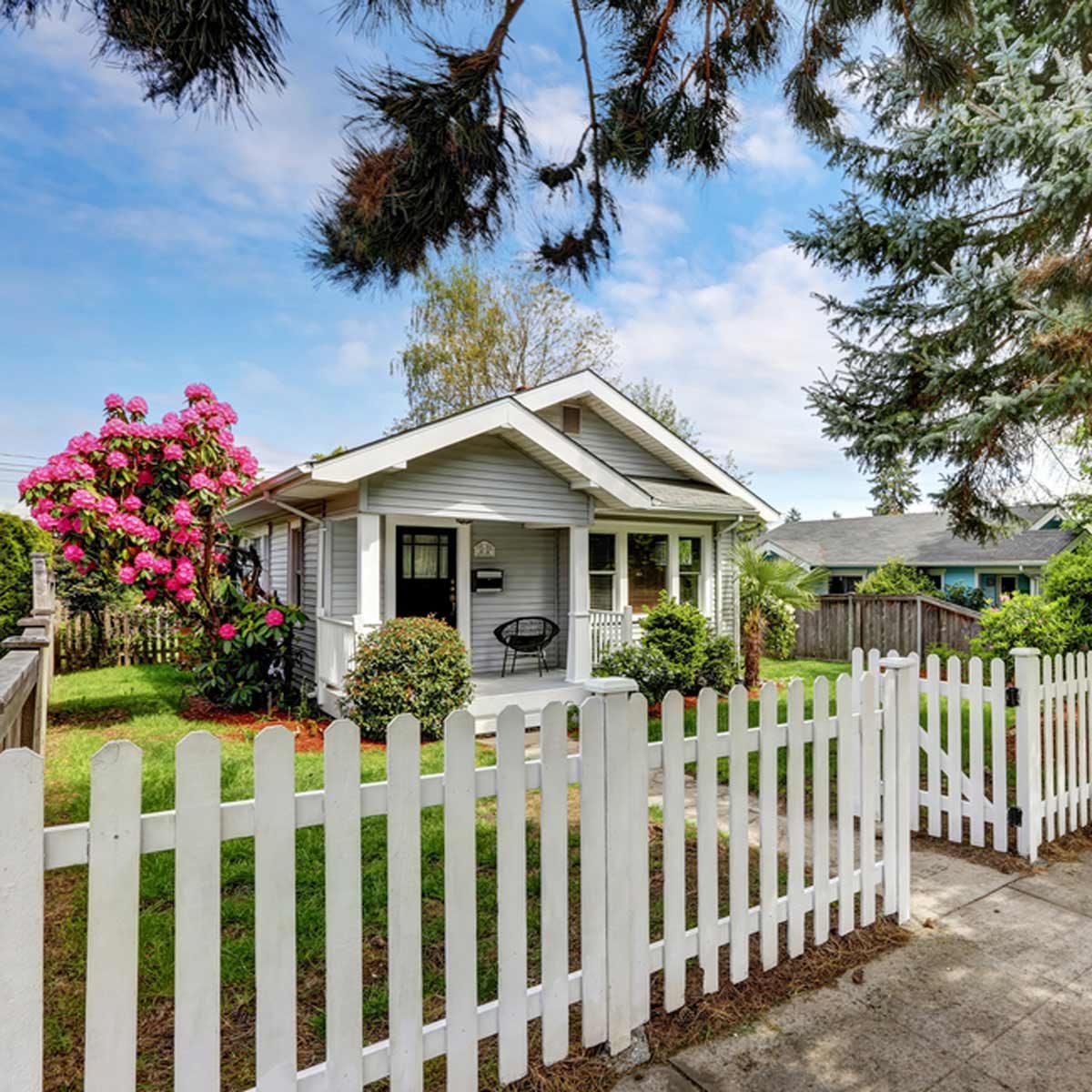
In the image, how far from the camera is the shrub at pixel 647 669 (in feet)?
31.1

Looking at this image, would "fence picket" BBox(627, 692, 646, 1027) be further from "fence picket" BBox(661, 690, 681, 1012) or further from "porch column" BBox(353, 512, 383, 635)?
"porch column" BBox(353, 512, 383, 635)

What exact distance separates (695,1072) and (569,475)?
7607 mm

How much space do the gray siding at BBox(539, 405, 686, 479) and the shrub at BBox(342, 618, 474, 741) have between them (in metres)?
5.04

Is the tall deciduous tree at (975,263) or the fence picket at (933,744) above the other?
the tall deciduous tree at (975,263)

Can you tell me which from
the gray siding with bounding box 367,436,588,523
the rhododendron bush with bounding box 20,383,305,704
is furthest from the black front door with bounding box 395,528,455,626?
the rhododendron bush with bounding box 20,383,305,704

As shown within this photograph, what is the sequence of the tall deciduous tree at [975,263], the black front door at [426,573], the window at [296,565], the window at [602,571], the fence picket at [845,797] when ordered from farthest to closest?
the window at [602,571]
the window at [296,565]
the black front door at [426,573]
the tall deciduous tree at [975,263]
the fence picket at [845,797]

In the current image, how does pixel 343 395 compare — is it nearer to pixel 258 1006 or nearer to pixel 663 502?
pixel 663 502

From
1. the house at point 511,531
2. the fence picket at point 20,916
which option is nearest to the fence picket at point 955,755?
the fence picket at point 20,916

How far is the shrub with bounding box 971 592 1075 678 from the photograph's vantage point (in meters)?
8.14

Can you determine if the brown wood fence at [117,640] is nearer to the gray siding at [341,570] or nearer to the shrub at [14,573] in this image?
the shrub at [14,573]

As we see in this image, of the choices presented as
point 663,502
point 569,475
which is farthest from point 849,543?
point 569,475

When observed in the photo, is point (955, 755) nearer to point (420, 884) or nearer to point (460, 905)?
point (460, 905)

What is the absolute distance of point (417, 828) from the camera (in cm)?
206

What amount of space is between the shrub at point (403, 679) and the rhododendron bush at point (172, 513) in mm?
1601
